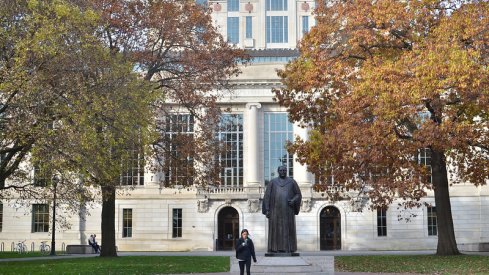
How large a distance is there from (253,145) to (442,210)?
73.5 ft

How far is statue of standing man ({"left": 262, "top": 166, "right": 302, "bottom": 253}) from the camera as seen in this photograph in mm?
17312

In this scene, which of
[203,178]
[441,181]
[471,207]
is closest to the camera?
[441,181]

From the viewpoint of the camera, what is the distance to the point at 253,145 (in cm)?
5116

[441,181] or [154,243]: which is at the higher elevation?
[441,181]

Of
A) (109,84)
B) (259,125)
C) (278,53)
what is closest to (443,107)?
(109,84)

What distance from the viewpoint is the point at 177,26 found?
31984 mm

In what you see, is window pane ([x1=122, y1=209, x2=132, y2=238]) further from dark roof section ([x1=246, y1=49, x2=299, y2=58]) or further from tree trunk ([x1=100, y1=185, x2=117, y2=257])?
dark roof section ([x1=246, y1=49, x2=299, y2=58])

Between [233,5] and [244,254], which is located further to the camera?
[233,5]

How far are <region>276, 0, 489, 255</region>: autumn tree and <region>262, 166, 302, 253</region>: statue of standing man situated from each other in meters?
8.55

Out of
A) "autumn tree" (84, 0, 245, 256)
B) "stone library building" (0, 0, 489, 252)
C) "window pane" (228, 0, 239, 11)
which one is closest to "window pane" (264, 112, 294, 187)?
"stone library building" (0, 0, 489, 252)

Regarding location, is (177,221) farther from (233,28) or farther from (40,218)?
(233,28)

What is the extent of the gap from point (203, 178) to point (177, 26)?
7.45 m

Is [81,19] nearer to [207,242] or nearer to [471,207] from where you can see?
[207,242]

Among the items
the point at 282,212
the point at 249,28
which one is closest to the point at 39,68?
the point at 282,212
